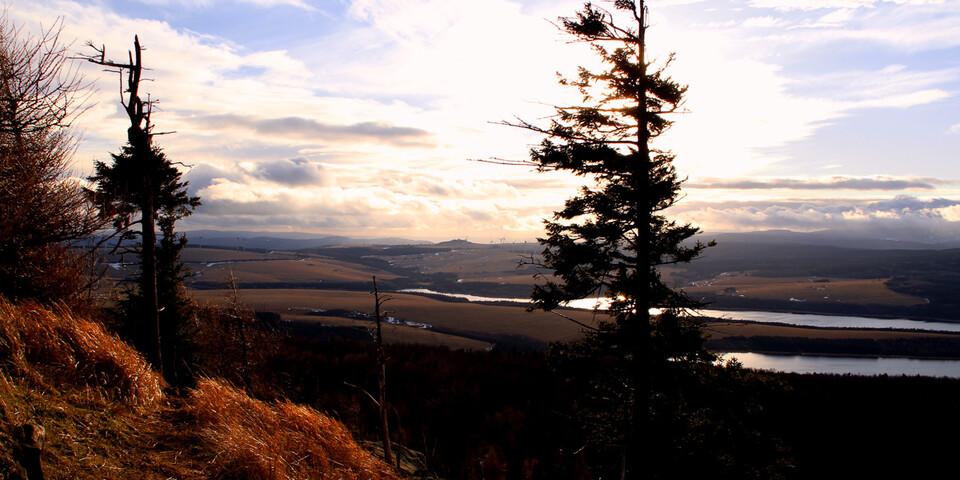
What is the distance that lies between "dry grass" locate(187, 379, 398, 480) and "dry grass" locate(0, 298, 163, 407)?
97 centimetres

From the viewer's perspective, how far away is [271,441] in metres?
8.11

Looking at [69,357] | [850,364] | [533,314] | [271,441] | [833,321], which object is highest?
[69,357]

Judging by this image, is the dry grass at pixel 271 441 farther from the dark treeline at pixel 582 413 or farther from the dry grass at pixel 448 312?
the dry grass at pixel 448 312

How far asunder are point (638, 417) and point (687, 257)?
4.50m

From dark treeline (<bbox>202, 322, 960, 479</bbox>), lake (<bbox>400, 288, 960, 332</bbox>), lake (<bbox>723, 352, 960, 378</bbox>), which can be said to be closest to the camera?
dark treeline (<bbox>202, 322, 960, 479</bbox>)

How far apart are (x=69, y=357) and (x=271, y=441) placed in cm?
395

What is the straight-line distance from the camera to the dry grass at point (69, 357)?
28.2ft

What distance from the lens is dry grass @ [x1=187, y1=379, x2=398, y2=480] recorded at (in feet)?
24.3

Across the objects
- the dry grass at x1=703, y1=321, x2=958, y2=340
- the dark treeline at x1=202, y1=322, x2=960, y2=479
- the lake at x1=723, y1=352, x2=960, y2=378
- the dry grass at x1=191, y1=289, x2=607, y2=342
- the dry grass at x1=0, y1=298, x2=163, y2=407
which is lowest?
the lake at x1=723, y1=352, x2=960, y2=378

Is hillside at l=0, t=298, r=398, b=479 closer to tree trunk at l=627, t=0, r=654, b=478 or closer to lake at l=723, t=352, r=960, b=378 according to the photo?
tree trunk at l=627, t=0, r=654, b=478

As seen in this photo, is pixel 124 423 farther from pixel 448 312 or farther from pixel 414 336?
pixel 448 312

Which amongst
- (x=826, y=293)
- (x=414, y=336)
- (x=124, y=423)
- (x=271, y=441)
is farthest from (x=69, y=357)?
(x=826, y=293)

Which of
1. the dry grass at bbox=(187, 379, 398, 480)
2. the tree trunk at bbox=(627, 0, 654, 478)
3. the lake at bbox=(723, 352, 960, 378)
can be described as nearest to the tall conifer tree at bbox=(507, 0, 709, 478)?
the tree trunk at bbox=(627, 0, 654, 478)

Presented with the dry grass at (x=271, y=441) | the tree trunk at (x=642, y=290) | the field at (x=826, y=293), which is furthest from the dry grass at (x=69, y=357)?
the field at (x=826, y=293)
